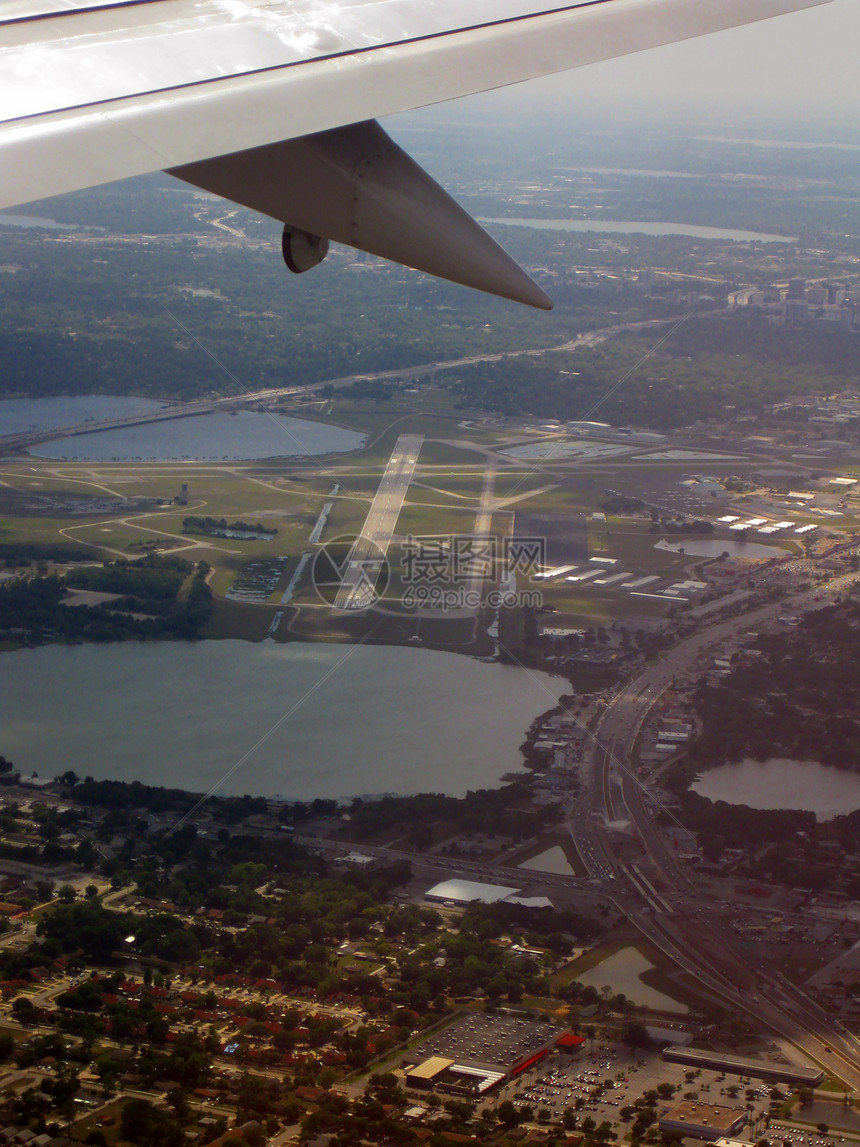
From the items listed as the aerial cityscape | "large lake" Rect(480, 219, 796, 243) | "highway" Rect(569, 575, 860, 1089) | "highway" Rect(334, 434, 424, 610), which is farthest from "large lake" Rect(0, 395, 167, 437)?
"large lake" Rect(480, 219, 796, 243)

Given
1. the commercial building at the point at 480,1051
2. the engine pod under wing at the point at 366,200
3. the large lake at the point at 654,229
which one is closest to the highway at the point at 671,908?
the commercial building at the point at 480,1051

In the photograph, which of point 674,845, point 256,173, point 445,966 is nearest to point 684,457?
point 674,845
